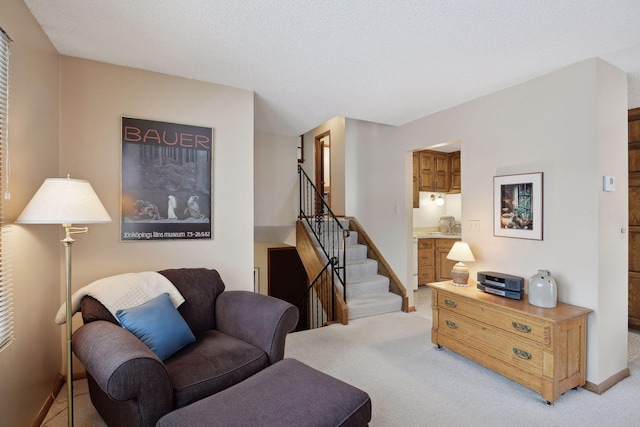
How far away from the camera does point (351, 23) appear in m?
2.00

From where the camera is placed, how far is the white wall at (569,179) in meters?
2.41

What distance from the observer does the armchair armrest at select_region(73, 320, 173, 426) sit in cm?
138

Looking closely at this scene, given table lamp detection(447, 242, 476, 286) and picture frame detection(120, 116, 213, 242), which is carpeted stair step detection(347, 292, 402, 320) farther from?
picture frame detection(120, 116, 213, 242)

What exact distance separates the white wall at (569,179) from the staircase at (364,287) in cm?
124

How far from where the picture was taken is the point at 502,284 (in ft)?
8.90

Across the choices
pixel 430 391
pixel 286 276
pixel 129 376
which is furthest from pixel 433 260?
pixel 129 376

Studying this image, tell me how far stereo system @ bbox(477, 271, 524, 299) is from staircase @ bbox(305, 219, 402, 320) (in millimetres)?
1452

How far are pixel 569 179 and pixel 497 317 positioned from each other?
1.23 metres

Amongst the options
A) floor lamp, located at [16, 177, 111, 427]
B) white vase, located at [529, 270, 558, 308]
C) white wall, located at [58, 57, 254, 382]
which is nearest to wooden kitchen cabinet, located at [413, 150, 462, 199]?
white vase, located at [529, 270, 558, 308]

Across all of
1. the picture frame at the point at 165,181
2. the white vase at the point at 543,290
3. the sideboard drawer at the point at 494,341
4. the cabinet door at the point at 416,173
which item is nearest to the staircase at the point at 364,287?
the sideboard drawer at the point at 494,341

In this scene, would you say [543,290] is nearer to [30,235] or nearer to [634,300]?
[634,300]

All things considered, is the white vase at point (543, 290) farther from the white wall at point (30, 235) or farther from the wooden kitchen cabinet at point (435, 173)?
the wooden kitchen cabinet at point (435, 173)

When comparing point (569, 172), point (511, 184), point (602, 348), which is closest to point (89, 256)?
point (511, 184)

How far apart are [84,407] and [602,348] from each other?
12.2ft
